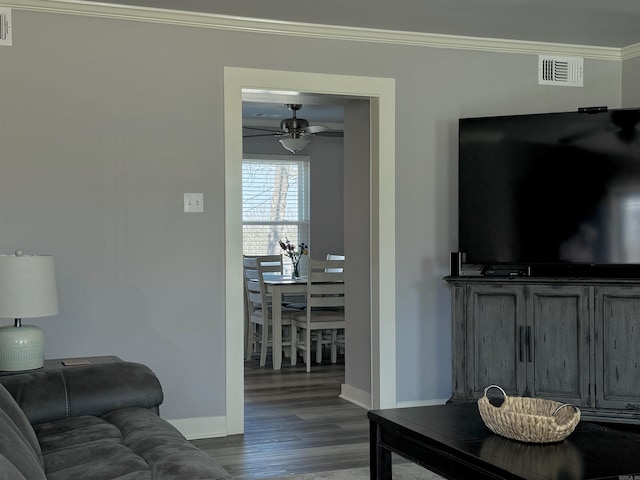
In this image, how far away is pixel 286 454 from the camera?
4160 millimetres

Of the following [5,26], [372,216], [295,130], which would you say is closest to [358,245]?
[372,216]

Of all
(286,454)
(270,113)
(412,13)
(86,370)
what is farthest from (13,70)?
(270,113)

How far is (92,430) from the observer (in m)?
2.81

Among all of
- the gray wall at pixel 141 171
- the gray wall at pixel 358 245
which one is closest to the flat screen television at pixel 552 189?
the gray wall at pixel 141 171

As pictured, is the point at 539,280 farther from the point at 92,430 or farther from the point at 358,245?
the point at 92,430

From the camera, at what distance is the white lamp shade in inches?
131

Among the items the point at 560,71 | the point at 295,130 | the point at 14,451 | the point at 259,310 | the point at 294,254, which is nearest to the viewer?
the point at 14,451

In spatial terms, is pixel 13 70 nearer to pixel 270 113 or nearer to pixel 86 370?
pixel 86 370

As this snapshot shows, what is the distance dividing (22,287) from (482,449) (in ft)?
6.71

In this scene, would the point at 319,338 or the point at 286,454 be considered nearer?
the point at 286,454

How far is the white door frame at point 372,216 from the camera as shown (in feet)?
15.2

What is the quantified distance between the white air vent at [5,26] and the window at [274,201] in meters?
5.04

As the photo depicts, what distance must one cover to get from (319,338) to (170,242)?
10.0 ft

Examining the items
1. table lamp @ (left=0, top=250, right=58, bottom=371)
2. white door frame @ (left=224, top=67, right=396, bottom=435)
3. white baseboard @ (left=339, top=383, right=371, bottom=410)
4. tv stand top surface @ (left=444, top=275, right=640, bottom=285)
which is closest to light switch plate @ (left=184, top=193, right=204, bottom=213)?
white door frame @ (left=224, top=67, right=396, bottom=435)
